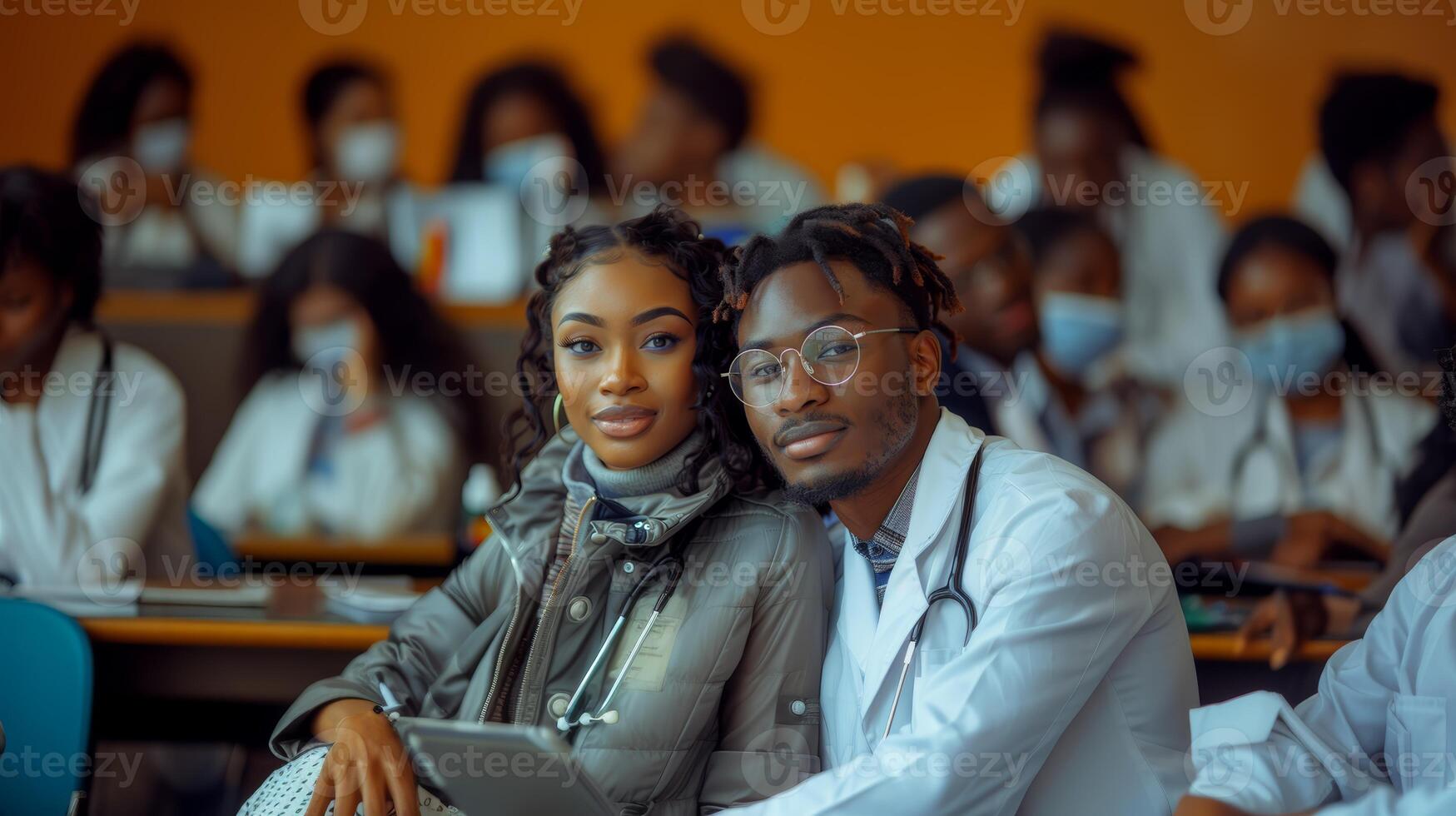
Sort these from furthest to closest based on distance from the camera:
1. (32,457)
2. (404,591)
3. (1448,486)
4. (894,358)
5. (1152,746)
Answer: (32,457), (1448,486), (404,591), (894,358), (1152,746)

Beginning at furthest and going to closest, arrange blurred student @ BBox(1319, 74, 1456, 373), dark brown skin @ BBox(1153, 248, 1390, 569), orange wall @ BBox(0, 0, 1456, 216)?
orange wall @ BBox(0, 0, 1456, 216) < blurred student @ BBox(1319, 74, 1456, 373) < dark brown skin @ BBox(1153, 248, 1390, 569)

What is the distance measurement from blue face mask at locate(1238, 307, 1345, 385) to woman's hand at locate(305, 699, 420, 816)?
390 cm

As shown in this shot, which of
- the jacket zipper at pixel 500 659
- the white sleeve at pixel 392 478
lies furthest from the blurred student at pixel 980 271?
the jacket zipper at pixel 500 659

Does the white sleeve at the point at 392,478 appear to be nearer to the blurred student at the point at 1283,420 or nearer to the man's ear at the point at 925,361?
the blurred student at the point at 1283,420

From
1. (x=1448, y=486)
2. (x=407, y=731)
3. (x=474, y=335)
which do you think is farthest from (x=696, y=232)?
(x=474, y=335)

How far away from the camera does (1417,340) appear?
4.90 meters

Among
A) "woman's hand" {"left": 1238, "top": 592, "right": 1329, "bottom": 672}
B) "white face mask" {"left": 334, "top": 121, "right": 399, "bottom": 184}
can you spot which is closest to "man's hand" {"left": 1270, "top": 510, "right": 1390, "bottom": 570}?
"woman's hand" {"left": 1238, "top": 592, "right": 1329, "bottom": 672}

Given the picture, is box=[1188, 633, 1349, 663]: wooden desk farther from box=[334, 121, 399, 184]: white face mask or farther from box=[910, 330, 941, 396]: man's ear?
box=[334, 121, 399, 184]: white face mask

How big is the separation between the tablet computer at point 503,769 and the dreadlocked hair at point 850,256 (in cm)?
73

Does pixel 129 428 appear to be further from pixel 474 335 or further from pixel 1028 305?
pixel 1028 305

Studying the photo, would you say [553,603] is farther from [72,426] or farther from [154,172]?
[154,172]

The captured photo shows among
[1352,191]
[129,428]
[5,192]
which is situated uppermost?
[5,192]

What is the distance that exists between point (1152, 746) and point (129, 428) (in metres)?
3.20

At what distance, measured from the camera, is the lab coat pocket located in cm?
160
